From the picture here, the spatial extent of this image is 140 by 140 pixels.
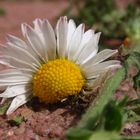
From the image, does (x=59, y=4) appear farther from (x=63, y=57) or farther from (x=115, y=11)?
(x=63, y=57)

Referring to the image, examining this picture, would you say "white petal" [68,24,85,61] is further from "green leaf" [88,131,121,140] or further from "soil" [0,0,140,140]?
"green leaf" [88,131,121,140]

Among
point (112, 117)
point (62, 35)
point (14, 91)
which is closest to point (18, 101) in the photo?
point (14, 91)

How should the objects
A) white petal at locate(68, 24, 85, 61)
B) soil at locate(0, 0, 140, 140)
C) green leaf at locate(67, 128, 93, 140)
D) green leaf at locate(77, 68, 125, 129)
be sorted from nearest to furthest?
green leaf at locate(67, 128, 93, 140)
green leaf at locate(77, 68, 125, 129)
soil at locate(0, 0, 140, 140)
white petal at locate(68, 24, 85, 61)

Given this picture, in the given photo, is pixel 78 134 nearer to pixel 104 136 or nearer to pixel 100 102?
pixel 104 136

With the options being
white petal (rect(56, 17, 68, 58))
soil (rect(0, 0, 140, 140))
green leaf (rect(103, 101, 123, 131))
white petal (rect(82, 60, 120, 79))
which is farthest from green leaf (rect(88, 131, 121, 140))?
white petal (rect(56, 17, 68, 58))

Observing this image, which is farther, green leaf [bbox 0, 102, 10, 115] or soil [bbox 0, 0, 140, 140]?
green leaf [bbox 0, 102, 10, 115]

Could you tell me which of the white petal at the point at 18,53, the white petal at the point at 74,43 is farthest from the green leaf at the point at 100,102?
the white petal at the point at 18,53

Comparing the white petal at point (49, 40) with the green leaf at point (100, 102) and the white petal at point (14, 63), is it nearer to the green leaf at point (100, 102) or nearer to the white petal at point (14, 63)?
the white petal at point (14, 63)
